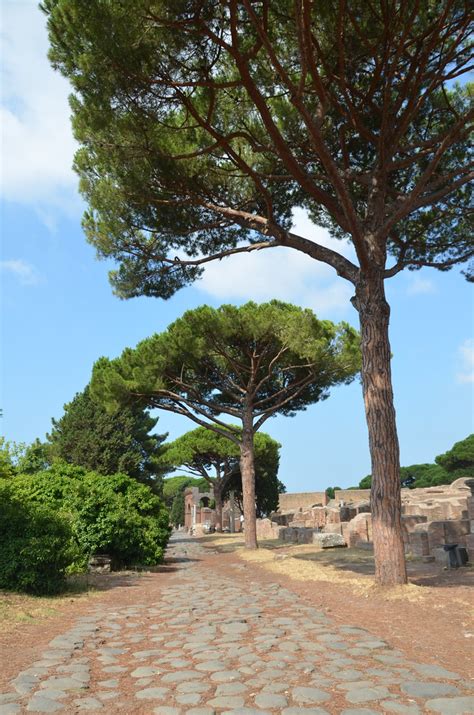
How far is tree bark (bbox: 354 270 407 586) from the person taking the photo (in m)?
7.36

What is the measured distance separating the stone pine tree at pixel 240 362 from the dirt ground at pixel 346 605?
5587 mm

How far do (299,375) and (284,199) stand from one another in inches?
288

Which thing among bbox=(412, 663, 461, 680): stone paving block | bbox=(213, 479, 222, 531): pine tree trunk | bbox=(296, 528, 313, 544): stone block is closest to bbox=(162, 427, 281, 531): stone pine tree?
bbox=(213, 479, 222, 531): pine tree trunk

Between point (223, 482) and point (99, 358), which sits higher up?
point (99, 358)

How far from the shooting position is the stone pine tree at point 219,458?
31469mm

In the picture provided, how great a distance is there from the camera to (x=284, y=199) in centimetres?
1079

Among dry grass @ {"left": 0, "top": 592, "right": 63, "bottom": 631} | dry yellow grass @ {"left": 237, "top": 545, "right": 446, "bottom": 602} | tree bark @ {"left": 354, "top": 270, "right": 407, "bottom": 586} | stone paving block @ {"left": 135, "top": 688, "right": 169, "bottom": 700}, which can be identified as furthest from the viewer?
tree bark @ {"left": 354, "top": 270, "right": 407, "bottom": 586}

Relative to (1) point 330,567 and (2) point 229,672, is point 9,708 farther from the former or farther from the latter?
(1) point 330,567

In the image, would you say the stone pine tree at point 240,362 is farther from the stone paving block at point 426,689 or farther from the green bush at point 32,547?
the stone paving block at point 426,689

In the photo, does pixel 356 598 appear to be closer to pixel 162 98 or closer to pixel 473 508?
pixel 473 508

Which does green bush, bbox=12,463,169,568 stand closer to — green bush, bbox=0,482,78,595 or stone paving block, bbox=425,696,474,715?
green bush, bbox=0,482,78,595

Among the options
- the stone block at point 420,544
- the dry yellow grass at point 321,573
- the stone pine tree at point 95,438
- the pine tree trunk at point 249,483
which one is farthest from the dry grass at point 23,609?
the stone pine tree at point 95,438

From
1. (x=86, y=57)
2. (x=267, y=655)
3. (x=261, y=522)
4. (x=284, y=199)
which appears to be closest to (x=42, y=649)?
(x=267, y=655)

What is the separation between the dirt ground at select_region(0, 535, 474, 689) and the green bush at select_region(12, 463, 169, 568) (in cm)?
65
